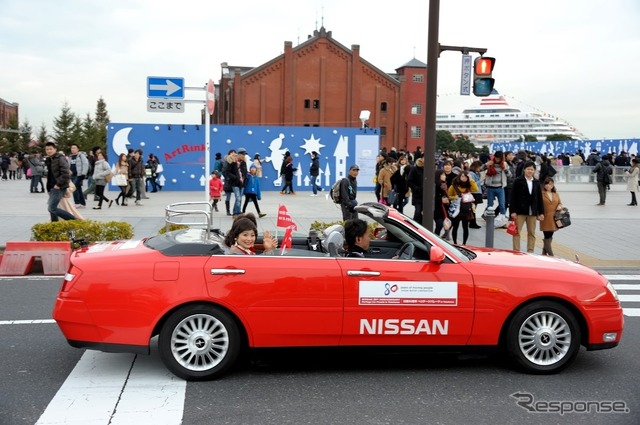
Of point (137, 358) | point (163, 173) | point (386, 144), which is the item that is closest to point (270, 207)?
point (163, 173)

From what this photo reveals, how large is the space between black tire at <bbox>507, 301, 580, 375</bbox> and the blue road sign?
9756 millimetres

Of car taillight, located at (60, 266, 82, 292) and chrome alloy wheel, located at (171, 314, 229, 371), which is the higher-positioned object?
car taillight, located at (60, 266, 82, 292)

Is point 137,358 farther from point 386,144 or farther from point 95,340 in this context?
point 386,144

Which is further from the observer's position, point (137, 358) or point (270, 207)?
point (270, 207)

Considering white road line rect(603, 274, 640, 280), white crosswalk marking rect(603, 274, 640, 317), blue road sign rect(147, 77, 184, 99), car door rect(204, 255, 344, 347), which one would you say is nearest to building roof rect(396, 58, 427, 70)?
blue road sign rect(147, 77, 184, 99)

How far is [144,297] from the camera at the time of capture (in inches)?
199

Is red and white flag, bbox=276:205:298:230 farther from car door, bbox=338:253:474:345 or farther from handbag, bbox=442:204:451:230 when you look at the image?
handbag, bbox=442:204:451:230

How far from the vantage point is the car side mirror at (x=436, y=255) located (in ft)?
17.4

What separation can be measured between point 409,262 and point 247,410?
178cm

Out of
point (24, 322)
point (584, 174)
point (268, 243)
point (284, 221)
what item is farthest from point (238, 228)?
point (584, 174)

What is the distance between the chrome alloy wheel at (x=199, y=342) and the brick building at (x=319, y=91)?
195 ft

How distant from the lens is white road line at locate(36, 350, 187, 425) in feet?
14.4

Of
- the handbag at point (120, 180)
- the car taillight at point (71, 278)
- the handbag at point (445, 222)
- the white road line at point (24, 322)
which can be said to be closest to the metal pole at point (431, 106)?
the handbag at point (445, 222)

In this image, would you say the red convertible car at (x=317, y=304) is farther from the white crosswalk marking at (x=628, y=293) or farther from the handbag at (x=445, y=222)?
the handbag at (x=445, y=222)
